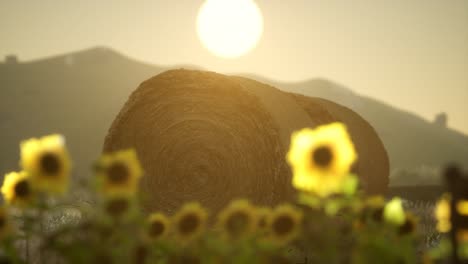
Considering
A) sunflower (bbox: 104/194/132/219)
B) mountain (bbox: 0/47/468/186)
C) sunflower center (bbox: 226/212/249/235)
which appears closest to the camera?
sunflower (bbox: 104/194/132/219)

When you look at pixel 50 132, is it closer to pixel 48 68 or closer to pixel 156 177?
pixel 48 68

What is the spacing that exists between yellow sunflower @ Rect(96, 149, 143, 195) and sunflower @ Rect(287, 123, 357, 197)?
1.94ft

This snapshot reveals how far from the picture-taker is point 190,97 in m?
7.72

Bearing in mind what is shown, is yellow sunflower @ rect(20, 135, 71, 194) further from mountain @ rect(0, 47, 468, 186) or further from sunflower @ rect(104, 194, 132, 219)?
mountain @ rect(0, 47, 468, 186)

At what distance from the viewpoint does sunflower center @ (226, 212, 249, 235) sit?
2.51 m

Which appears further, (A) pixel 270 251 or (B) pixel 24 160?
(A) pixel 270 251

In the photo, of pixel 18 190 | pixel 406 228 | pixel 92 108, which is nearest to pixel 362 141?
pixel 406 228

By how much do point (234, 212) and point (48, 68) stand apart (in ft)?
172

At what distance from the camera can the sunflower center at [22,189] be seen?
2.66m

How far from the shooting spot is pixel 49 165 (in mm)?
2252

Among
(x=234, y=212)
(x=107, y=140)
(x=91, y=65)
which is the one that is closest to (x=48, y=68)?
(x=91, y=65)

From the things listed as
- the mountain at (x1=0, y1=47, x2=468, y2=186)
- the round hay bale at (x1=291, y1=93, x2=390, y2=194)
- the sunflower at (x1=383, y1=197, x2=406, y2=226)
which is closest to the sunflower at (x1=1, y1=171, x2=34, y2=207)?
the sunflower at (x1=383, y1=197, x2=406, y2=226)

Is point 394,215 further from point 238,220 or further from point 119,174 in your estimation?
point 119,174

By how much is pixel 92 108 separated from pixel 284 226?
146 ft
